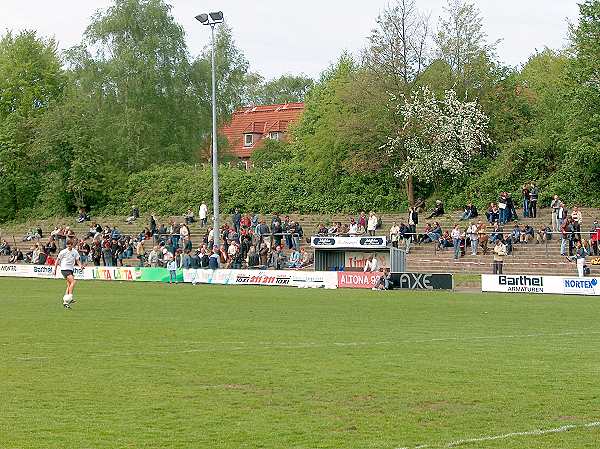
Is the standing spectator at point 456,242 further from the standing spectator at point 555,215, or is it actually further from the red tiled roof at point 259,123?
the red tiled roof at point 259,123

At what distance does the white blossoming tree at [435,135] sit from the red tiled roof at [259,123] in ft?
143

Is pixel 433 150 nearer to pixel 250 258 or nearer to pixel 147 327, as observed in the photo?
pixel 250 258

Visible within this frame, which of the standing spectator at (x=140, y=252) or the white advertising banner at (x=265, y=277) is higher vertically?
the standing spectator at (x=140, y=252)

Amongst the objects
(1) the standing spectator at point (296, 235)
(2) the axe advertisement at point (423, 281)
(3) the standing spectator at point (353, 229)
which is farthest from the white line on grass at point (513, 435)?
(1) the standing spectator at point (296, 235)

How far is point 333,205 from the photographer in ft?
211

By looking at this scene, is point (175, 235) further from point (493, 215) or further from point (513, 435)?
point (513, 435)

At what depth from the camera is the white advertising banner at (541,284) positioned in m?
37.8

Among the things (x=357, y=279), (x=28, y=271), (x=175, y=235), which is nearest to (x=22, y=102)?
(x=28, y=271)

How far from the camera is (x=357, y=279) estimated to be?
143ft

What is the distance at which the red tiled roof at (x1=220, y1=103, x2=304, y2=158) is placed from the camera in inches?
4242

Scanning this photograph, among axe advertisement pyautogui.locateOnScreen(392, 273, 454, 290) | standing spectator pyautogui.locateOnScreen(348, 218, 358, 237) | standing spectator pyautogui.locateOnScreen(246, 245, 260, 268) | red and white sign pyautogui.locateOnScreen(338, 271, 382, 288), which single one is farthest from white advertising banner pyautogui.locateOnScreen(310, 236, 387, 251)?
standing spectator pyautogui.locateOnScreen(348, 218, 358, 237)

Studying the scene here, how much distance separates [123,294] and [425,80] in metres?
31.1

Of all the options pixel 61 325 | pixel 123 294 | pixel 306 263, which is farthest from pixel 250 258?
pixel 61 325

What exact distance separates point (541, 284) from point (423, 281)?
4.62 meters
